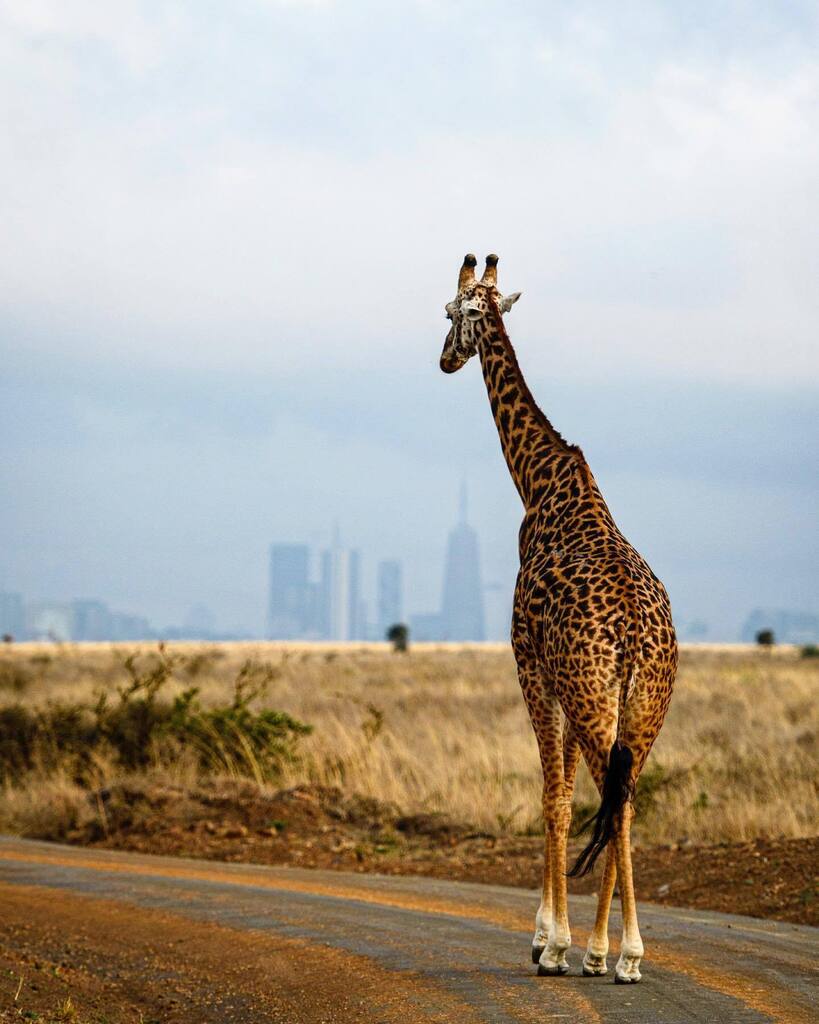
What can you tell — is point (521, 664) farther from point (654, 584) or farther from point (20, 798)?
point (20, 798)

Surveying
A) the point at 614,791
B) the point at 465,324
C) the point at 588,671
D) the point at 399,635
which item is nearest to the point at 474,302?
A: the point at 465,324

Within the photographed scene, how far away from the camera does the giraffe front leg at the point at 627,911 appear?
301 inches

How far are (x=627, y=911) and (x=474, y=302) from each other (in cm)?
450

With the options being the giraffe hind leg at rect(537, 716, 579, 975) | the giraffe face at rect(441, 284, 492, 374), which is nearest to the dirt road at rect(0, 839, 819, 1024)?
the giraffe hind leg at rect(537, 716, 579, 975)

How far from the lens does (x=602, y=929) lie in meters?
7.98

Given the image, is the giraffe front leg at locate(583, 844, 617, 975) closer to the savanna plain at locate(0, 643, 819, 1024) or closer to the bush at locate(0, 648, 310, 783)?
the savanna plain at locate(0, 643, 819, 1024)

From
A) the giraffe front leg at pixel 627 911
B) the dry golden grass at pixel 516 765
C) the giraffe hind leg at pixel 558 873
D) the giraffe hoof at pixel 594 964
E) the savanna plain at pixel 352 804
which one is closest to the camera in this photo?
the giraffe front leg at pixel 627 911

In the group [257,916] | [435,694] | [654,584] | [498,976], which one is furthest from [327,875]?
[435,694]

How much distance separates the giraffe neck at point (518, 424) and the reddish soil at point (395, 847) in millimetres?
4013

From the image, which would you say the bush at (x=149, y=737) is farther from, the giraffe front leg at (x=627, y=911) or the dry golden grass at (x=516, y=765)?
the giraffe front leg at (x=627, y=911)

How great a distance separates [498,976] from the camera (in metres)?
8.28

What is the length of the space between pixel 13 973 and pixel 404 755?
10.8 meters

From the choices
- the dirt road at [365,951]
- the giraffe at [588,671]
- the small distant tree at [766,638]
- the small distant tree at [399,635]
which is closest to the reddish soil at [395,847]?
A: the dirt road at [365,951]

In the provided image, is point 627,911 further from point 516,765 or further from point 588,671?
point 516,765
